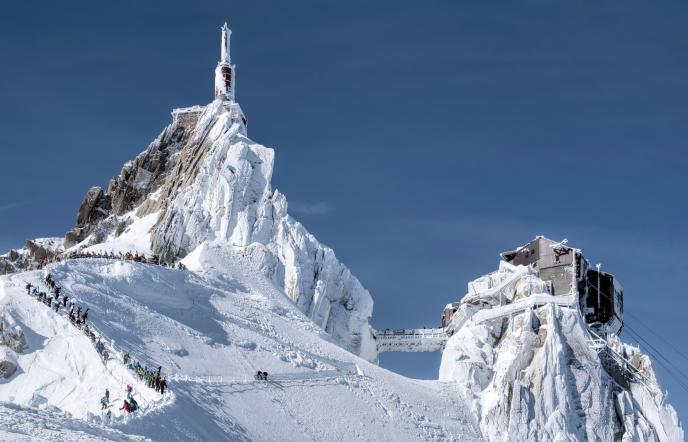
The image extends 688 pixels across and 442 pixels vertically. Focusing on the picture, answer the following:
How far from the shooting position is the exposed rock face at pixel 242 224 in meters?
116

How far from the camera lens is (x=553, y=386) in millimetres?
105562

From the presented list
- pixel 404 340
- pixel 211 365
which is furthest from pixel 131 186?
pixel 211 365

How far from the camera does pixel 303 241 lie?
393 ft

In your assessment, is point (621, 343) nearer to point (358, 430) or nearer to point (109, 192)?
point (358, 430)

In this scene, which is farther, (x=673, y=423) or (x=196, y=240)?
(x=196, y=240)

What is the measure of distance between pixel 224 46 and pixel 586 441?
70498mm

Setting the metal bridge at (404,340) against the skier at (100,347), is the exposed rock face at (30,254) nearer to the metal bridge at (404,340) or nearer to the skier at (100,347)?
the metal bridge at (404,340)

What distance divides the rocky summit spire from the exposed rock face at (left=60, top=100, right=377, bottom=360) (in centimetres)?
306

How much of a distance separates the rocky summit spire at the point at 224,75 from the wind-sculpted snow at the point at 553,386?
47.8 metres

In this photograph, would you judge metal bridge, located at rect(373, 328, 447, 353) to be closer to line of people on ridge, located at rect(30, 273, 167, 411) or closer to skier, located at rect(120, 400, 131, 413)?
line of people on ridge, located at rect(30, 273, 167, 411)

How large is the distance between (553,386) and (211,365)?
38.5m

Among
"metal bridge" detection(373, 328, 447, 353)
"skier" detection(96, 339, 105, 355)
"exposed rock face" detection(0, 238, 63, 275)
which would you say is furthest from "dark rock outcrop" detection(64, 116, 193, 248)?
"skier" detection(96, 339, 105, 355)

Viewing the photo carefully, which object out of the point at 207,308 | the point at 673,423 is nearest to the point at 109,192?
the point at 207,308

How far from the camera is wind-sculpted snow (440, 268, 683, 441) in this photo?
103625 mm
